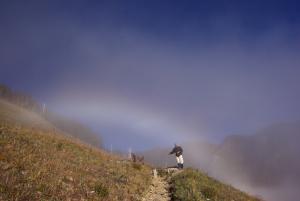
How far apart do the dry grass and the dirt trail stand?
456mm

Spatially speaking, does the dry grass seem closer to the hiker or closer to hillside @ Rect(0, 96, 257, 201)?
hillside @ Rect(0, 96, 257, 201)

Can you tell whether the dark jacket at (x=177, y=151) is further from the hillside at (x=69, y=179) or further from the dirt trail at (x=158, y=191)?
the dirt trail at (x=158, y=191)

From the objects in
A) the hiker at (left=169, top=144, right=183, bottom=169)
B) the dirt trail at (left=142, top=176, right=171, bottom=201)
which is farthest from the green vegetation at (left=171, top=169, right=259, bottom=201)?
the hiker at (left=169, top=144, right=183, bottom=169)

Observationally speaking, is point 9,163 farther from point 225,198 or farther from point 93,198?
point 225,198

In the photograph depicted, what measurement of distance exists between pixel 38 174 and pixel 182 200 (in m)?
8.03

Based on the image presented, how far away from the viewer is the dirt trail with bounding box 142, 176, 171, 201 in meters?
21.2

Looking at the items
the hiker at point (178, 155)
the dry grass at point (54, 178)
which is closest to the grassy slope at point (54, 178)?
the dry grass at point (54, 178)

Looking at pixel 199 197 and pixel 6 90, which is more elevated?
pixel 6 90

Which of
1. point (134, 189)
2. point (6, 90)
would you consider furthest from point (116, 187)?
point (6, 90)

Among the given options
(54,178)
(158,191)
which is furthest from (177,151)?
(54,178)

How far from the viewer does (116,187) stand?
19.2 meters

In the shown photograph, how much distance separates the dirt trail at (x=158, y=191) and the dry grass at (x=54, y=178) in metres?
0.46

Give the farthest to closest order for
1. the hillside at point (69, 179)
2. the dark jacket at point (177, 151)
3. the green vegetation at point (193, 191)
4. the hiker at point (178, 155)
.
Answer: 1. the dark jacket at point (177, 151)
2. the hiker at point (178, 155)
3. the green vegetation at point (193, 191)
4. the hillside at point (69, 179)

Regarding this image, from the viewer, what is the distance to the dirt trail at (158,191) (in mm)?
21188
